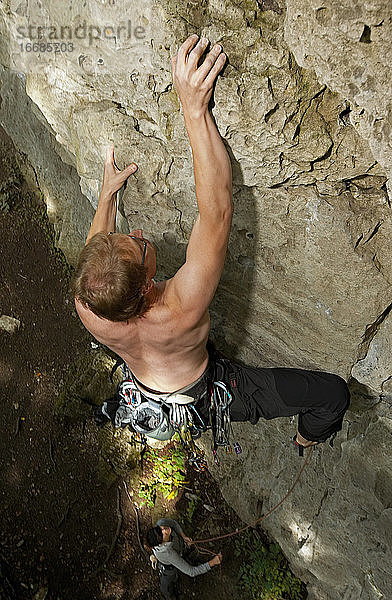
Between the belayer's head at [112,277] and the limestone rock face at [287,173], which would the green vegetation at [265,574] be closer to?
the limestone rock face at [287,173]

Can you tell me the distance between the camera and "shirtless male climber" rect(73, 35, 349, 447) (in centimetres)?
241

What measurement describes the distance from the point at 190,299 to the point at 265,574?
3725mm

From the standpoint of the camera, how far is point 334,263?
9.32 ft

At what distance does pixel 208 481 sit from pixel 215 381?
8.39 ft

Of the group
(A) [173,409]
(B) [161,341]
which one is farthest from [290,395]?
(B) [161,341]

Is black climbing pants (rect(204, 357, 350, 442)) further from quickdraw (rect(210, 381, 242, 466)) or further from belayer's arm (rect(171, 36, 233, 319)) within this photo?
belayer's arm (rect(171, 36, 233, 319))

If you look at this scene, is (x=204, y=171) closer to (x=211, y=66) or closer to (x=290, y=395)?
(x=211, y=66)

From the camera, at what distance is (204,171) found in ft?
8.27

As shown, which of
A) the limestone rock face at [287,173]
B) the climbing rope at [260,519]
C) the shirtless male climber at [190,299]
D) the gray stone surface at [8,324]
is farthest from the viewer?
the gray stone surface at [8,324]

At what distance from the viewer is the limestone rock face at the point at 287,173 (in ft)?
7.55

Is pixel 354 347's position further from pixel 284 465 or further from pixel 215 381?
pixel 284 465

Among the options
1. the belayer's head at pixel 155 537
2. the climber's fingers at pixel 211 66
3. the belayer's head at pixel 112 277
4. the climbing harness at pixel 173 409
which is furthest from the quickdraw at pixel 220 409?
the climber's fingers at pixel 211 66

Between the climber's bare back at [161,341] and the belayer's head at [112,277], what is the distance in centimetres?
25

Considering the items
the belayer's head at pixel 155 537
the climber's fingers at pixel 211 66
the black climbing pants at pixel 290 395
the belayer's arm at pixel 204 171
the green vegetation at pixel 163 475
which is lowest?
the green vegetation at pixel 163 475
